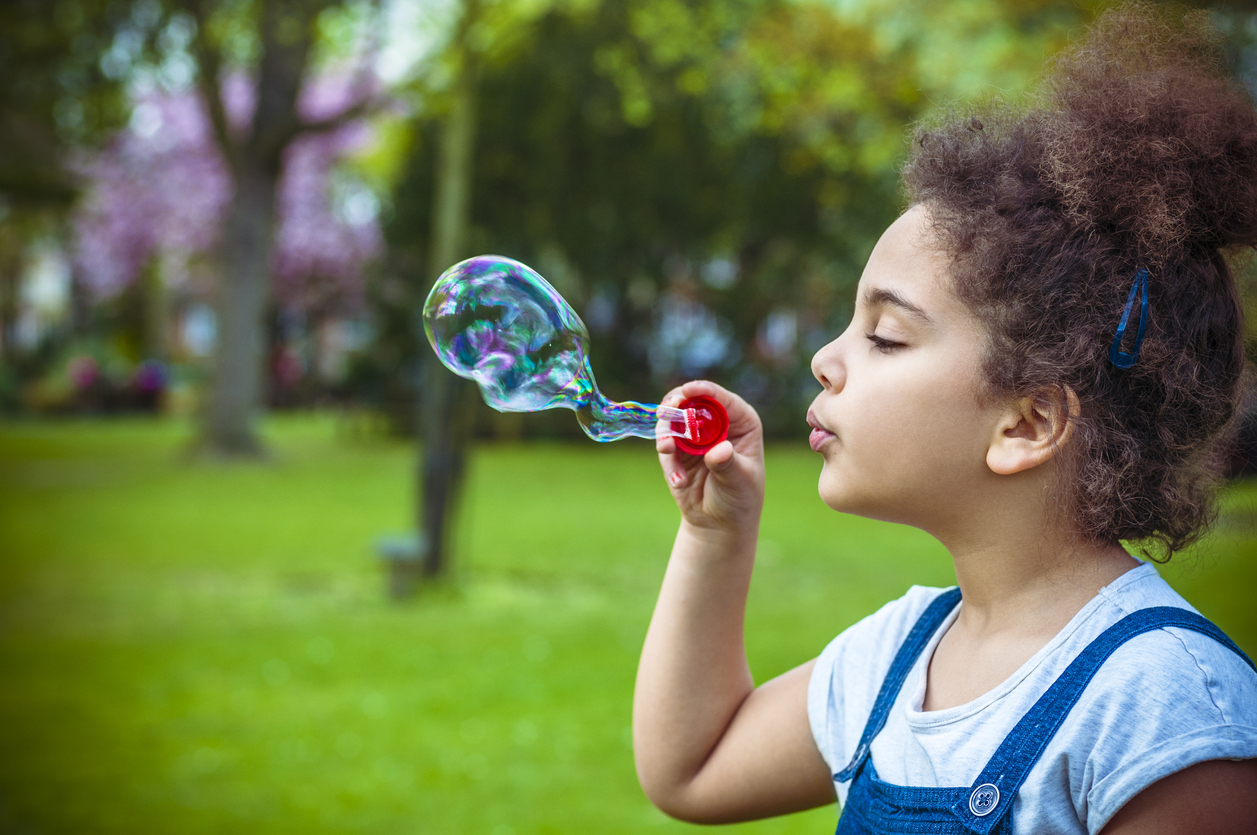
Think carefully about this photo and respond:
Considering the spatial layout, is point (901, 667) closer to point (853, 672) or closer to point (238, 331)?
point (853, 672)

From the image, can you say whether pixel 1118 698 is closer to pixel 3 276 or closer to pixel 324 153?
pixel 324 153

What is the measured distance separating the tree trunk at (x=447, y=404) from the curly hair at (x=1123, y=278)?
5.53 meters

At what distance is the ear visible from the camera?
108cm

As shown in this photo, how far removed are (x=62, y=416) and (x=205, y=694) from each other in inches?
715

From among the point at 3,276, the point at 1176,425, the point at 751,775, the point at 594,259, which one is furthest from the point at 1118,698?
the point at 3,276

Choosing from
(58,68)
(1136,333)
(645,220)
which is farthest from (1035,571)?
(645,220)

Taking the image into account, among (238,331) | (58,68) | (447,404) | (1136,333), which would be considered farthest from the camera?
(238,331)

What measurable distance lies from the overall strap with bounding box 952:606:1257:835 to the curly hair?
11cm

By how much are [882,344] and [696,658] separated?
1.41 ft

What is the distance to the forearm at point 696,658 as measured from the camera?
133cm

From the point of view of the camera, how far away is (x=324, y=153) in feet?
68.1

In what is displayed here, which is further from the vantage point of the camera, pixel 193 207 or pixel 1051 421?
pixel 193 207

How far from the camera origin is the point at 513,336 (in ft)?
5.41

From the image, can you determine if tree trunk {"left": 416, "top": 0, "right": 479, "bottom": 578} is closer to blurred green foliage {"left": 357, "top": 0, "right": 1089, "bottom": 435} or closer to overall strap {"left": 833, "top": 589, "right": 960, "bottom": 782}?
blurred green foliage {"left": 357, "top": 0, "right": 1089, "bottom": 435}
